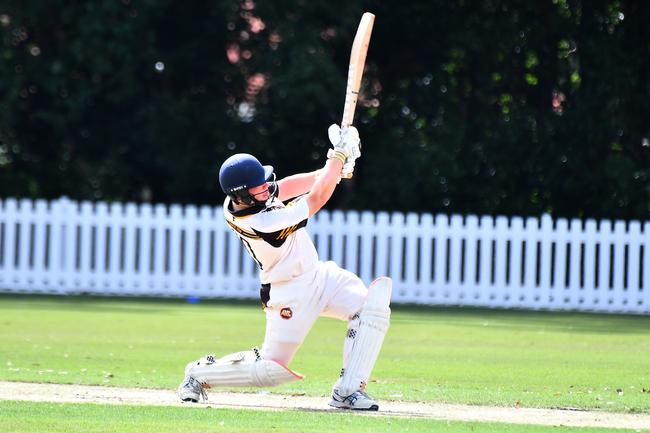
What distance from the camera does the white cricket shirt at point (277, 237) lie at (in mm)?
8117

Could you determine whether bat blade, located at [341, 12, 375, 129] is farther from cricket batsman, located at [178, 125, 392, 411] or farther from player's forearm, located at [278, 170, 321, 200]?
cricket batsman, located at [178, 125, 392, 411]

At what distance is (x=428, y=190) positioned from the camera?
20.0m

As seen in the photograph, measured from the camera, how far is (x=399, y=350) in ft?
40.0

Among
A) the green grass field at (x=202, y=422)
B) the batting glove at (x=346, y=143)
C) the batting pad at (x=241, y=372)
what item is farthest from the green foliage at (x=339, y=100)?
the green grass field at (x=202, y=422)

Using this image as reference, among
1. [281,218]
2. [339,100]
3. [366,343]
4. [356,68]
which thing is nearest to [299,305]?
[366,343]

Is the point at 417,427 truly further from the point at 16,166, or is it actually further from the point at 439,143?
the point at 16,166

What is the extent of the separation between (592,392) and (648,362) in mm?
2197

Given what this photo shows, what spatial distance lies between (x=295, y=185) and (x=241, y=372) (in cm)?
134

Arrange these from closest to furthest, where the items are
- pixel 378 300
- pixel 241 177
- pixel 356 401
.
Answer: pixel 241 177 < pixel 356 401 < pixel 378 300

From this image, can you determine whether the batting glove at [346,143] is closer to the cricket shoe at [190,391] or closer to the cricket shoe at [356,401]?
the cricket shoe at [356,401]

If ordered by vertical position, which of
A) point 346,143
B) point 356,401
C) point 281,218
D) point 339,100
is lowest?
point 356,401

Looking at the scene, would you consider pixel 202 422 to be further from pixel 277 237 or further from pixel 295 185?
pixel 295 185

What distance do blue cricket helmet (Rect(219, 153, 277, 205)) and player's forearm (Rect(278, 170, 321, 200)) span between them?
0.75 metres

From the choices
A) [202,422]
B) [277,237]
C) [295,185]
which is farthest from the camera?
[295,185]
